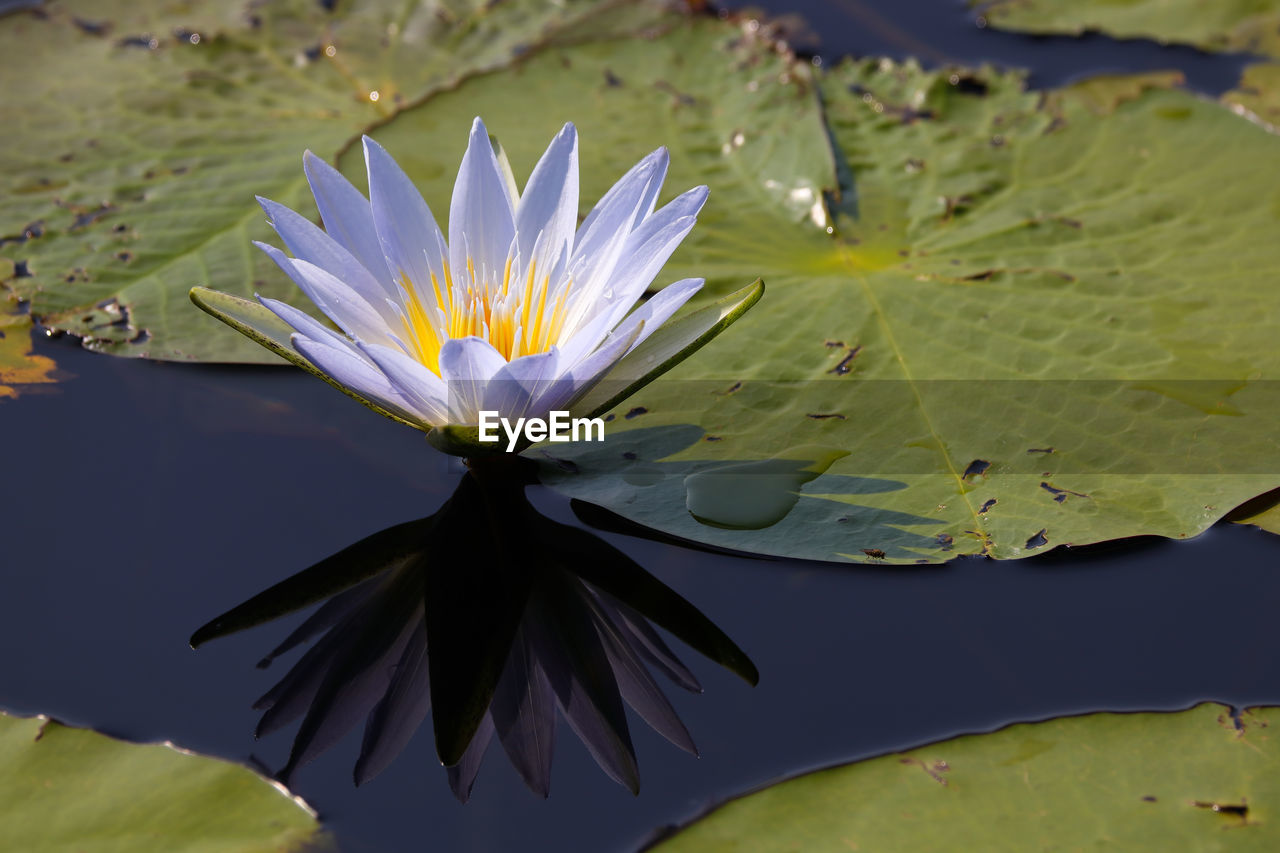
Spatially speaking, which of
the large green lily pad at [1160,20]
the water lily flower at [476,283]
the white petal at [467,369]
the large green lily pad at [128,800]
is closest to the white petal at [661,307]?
the water lily flower at [476,283]

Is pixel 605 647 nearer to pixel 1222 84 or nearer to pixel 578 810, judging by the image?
pixel 578 810

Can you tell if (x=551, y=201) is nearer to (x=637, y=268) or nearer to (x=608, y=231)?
(x=608, y=231)

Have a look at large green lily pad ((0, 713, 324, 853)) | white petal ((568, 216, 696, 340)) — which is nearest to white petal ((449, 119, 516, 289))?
white petal ((568, 216, 696, 340))

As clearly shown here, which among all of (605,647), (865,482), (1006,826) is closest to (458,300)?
(605,647)

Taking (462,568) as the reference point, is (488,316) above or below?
above

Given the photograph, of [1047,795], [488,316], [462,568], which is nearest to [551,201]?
[488,316]

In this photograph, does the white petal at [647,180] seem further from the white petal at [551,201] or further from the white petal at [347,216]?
the white petal at [347,216]
